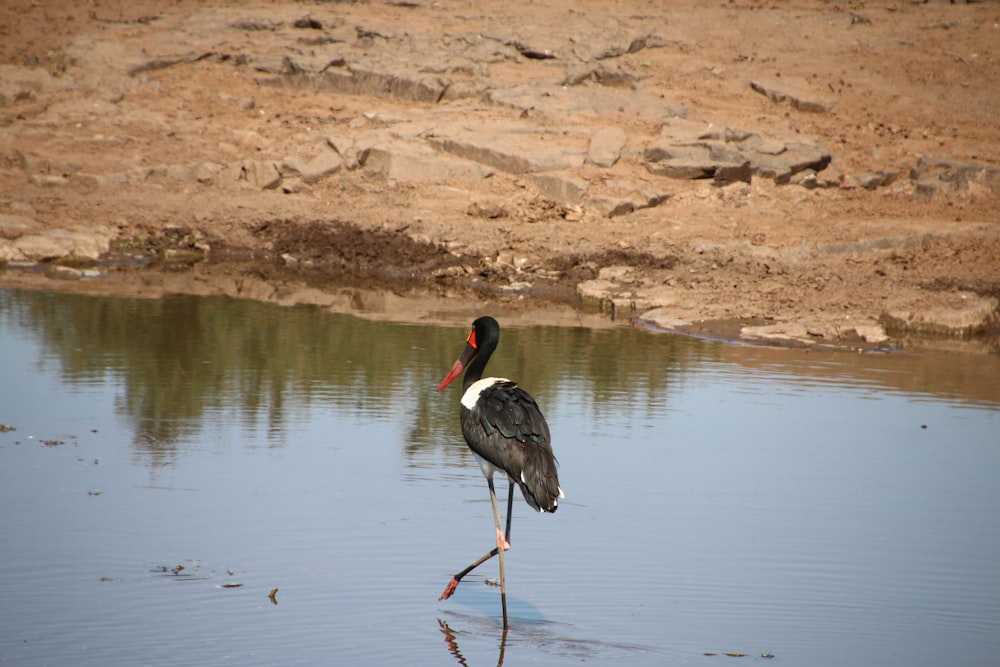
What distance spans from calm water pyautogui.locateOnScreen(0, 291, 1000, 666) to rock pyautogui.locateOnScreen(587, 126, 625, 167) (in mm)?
6393

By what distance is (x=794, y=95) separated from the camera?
19672 millimetres

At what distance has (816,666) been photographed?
4934 mm

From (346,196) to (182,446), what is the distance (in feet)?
30.1

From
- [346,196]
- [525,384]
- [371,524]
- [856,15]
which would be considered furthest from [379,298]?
[856,15]

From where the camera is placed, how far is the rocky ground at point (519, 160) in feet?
46.1

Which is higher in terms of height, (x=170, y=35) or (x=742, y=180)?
(x=170, y=35)

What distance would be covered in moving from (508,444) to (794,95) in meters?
15.5

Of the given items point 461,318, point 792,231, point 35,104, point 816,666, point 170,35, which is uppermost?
point 170,35

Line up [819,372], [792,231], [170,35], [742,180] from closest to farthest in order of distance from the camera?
[819,372] → [792,231] → [742,180] → [170,35]

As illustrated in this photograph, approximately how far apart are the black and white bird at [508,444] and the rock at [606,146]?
11268 mm

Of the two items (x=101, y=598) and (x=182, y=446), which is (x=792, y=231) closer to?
Result: (x=182, y=446)

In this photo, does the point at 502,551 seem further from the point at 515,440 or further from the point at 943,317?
the point at 943,317

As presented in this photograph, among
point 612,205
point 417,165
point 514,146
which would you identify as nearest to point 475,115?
point 514,146

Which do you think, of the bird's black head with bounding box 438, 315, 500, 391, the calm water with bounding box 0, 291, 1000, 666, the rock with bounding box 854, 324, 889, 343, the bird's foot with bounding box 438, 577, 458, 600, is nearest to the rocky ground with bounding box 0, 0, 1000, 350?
the rock with bounding box 854, 324, 889, 343
